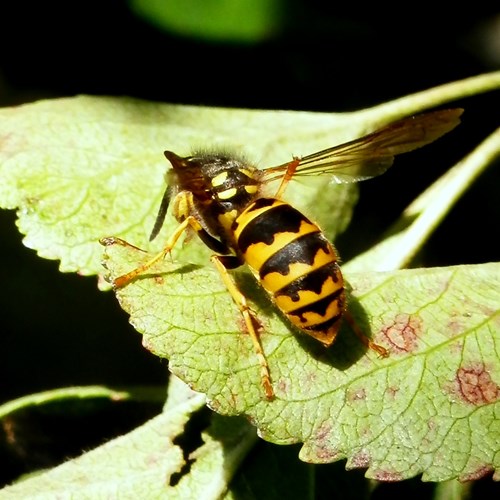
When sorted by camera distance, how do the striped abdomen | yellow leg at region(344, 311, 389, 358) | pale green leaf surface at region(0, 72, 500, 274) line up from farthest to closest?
pale green leaf surface at region(0, 72, 500, 274), yellow leg at region(344, 311, 389, 358), the striped abdomen

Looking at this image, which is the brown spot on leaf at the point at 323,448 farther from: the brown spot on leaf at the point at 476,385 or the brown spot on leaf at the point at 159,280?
the brown spot on leaf at the point at 159,280

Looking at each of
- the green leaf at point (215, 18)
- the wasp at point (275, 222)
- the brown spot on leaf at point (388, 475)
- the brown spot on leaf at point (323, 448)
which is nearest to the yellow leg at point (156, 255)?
the wasp at point (275, 222)

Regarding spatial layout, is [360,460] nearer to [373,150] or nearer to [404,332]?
[404,332]

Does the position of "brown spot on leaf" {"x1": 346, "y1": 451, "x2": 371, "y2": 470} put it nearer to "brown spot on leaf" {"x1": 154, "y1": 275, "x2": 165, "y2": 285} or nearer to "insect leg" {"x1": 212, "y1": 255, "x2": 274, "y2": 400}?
"insect leg" {"x1": 212, "y1": 255, "x2": 274, "y2": 400}

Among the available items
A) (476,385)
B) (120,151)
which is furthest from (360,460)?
(120,151)

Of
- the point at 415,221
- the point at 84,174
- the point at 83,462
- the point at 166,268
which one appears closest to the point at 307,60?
the point at 415,221

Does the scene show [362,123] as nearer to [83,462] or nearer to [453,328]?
[453,328]

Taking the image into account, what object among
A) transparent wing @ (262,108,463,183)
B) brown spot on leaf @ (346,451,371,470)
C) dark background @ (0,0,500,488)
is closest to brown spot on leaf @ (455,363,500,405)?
brown spot on leaf @ (346,451,371,470)
